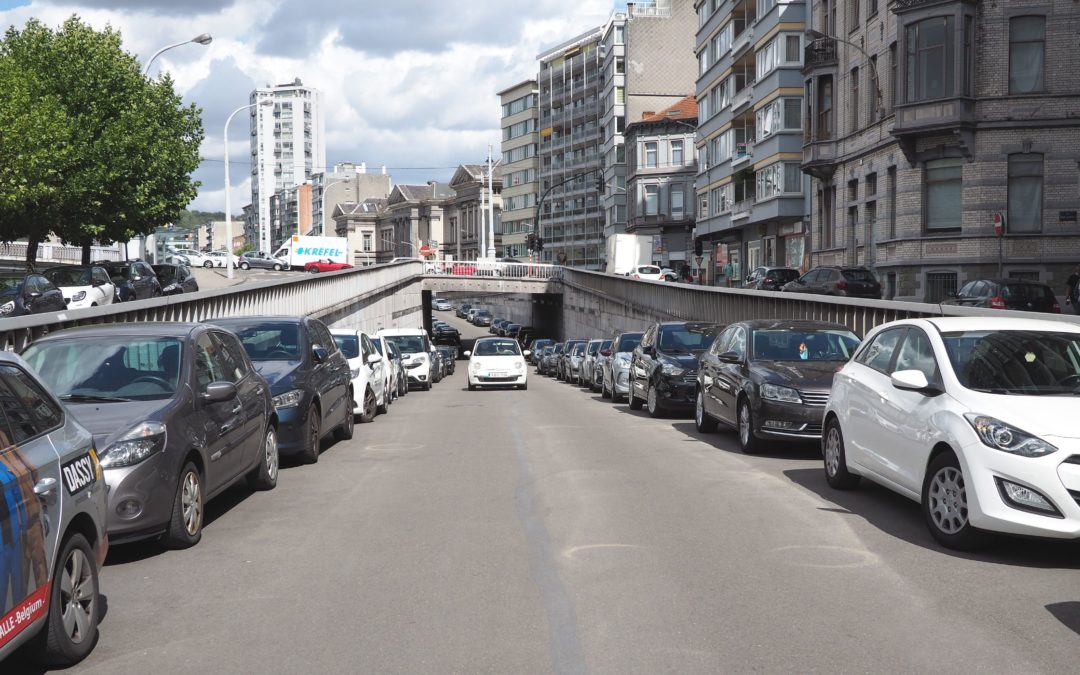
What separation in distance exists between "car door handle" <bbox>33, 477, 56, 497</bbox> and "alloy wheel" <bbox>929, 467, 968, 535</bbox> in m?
5.42

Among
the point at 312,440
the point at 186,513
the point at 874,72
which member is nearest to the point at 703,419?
the point at 312,440

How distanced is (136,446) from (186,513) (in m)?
0.75

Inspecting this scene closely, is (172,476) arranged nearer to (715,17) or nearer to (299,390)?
(299,390)

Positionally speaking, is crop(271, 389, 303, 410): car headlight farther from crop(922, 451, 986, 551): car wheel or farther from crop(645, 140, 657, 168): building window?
Result: crop(645, 140, 657, 168): building window

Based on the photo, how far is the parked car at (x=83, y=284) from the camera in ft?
94.8

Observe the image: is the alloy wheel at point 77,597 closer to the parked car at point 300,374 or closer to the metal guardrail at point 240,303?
the parked car at point 300,374

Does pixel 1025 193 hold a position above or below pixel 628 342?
above

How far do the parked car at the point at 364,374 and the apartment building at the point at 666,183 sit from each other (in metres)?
61.8

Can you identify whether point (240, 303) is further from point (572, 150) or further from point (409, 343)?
point (572, 150)

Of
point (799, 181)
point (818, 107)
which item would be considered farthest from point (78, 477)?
point (799, 181)

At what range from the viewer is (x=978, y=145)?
34344mm

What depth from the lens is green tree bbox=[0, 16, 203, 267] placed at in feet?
131

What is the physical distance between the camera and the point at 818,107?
145 feet

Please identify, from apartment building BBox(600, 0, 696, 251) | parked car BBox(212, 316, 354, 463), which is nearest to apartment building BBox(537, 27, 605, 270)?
apartment building BBox(600, 0, 696, 251)
